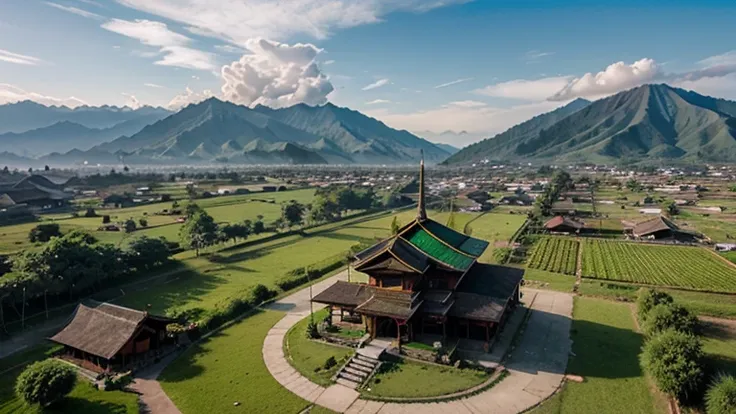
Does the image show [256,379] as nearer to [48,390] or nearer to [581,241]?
[48,390]

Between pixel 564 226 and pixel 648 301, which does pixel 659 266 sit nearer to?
pixel 648 301

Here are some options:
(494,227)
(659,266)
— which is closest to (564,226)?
(494,227)

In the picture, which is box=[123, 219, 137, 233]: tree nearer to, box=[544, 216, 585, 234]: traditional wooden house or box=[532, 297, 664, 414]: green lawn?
box=[532, 297, 664, 414]: green lawn

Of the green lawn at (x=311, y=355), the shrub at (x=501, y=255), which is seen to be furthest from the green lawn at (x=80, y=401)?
the shrub at (x=501, y=255)

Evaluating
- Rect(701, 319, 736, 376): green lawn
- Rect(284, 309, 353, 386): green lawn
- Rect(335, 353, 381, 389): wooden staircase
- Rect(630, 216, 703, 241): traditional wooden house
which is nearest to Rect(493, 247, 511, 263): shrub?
Rect(701, 319, 736, 376): green lawn

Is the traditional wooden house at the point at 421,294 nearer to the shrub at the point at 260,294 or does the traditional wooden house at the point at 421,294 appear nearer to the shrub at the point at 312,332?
the shrub at the point at 312,332
